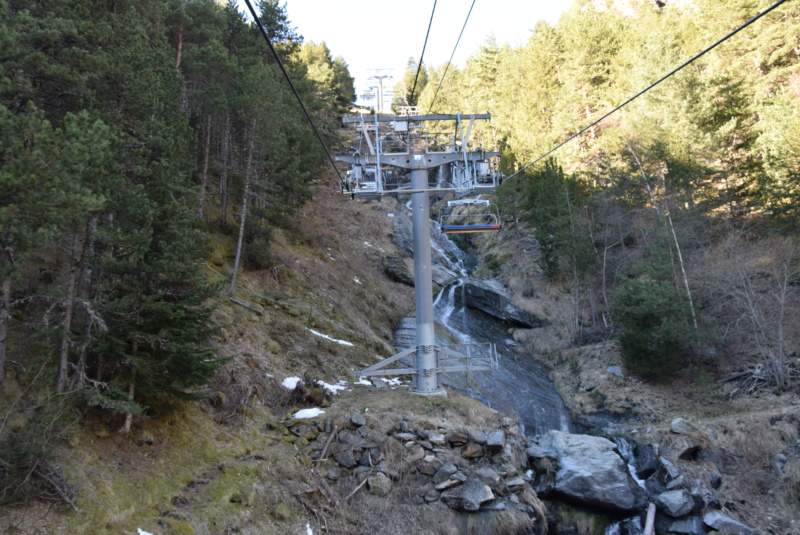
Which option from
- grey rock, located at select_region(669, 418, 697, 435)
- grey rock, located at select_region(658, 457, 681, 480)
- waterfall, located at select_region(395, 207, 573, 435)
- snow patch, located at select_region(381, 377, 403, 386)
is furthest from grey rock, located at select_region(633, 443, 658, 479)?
snow patch, located at select_region(381, 377, 403, 386)

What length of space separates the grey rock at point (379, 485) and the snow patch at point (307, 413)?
8.58 ft

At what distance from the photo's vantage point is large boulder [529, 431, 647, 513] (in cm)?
1145

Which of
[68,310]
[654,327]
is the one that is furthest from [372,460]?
[654,327]

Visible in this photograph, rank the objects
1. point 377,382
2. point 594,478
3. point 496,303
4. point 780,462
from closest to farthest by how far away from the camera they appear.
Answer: point 594,478 → point 780,462 → point 377,382 → point 496,303

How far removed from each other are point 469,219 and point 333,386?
7984 millimetres

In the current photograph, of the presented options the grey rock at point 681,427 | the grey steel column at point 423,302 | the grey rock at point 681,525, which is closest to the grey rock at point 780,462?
the grey rock at point 681,427

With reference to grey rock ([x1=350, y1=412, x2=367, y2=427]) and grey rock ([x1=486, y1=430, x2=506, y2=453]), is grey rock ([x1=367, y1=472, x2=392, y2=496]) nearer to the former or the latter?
grey rock ([x1=350, y1=412, x2=367, y2=427])

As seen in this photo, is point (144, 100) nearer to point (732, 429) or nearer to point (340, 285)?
point (340, 285)

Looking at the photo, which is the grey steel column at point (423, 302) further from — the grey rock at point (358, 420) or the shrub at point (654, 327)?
the shrub at point (654, 327)

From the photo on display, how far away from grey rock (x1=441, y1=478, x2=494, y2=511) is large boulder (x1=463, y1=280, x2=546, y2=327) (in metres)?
19.8

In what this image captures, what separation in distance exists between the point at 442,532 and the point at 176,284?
6.88 meters

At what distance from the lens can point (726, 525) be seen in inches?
414

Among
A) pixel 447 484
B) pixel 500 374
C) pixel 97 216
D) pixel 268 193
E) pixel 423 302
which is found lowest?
pixel 500 374

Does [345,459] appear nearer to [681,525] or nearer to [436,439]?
[436,439]
